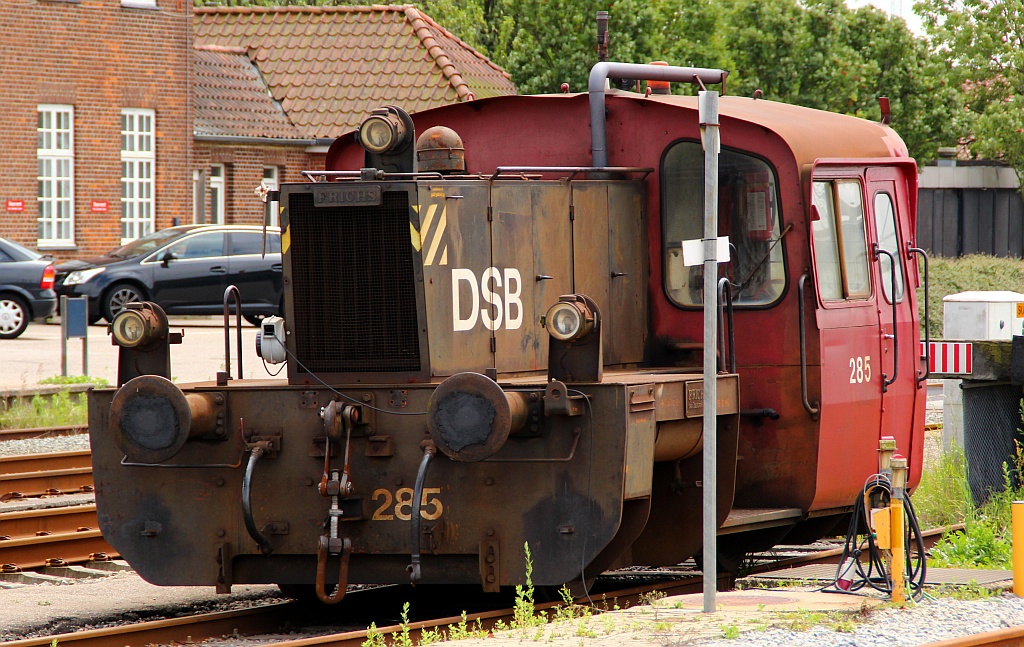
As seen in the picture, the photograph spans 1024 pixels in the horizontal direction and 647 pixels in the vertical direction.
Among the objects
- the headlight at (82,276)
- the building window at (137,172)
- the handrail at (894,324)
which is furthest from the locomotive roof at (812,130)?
the building window at (137,172)

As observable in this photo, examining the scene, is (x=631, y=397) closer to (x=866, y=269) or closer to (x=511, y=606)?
(x=511, y=606)

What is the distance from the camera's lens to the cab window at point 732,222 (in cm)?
856

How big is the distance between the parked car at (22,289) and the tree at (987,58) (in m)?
22.0

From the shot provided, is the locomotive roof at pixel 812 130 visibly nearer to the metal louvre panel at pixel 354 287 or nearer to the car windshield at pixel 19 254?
the metal louvre panel at pixel 354 287

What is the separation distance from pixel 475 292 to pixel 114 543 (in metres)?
2.27

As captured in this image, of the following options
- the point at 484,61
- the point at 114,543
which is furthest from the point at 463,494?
Result: the point at 484,61

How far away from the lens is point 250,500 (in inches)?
293

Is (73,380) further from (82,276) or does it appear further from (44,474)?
(82,276)

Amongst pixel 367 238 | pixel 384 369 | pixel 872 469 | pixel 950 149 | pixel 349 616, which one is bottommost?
pixel 349 616

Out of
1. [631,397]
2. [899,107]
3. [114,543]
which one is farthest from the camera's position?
[899,107]

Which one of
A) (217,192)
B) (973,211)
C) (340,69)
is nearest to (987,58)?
(973,211)

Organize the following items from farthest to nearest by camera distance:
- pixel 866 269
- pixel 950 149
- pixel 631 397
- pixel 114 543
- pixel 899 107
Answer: pixel 950 149
pixel 899 107
pixel 866 269
pixel 114 543
pixel 631 397

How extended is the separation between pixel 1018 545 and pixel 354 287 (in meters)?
3.74

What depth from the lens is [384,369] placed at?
297 inches
